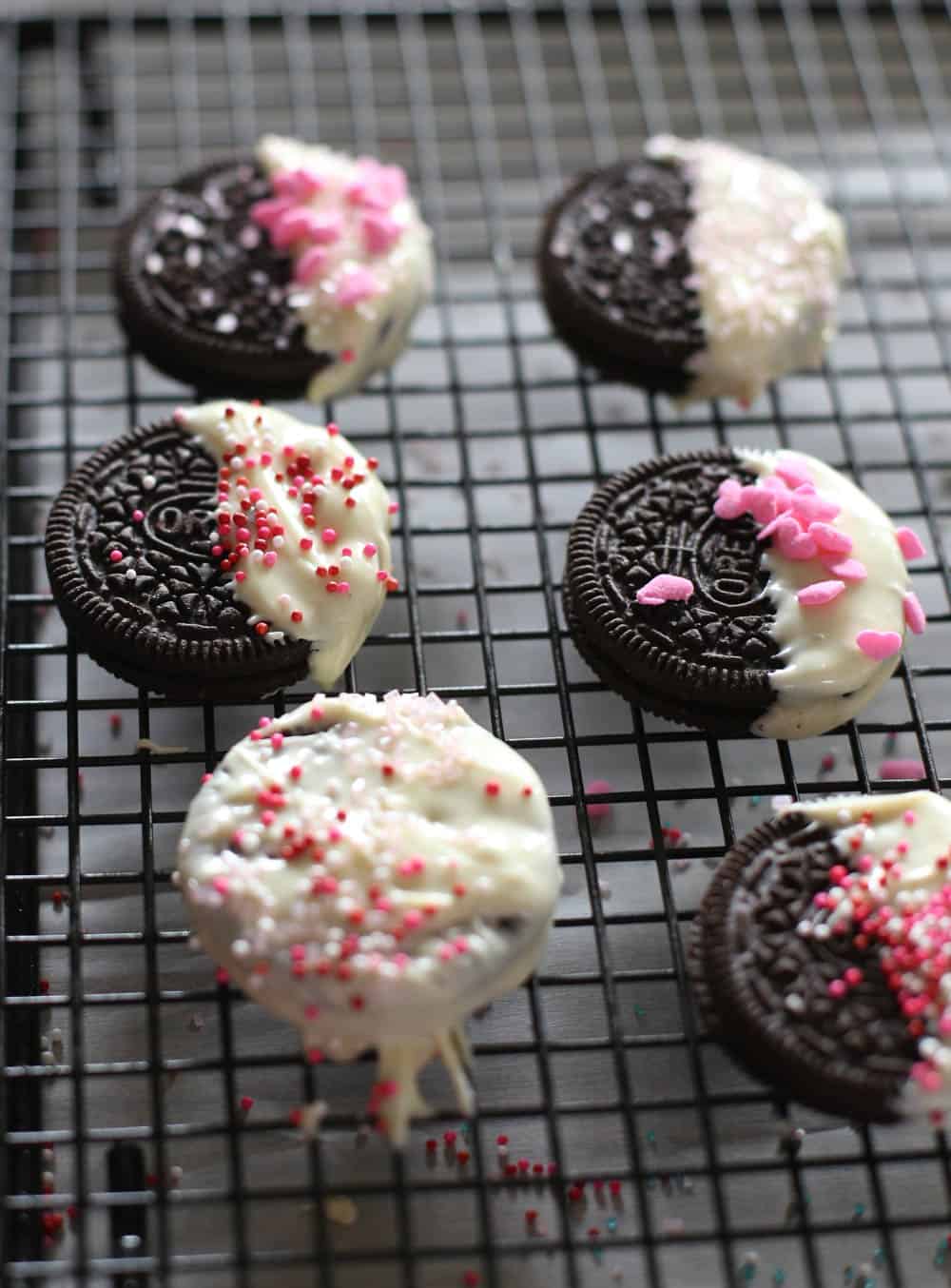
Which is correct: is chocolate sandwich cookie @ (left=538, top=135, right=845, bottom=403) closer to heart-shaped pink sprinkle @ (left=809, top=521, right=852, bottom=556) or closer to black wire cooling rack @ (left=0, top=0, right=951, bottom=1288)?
black wire cooling rack @ (left=0, top=0, right=951, bottom=1288)

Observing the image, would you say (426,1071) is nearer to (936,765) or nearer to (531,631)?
(531,631)

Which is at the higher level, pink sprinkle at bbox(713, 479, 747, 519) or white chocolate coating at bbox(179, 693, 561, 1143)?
pink sprinkle at bbox(713, 479, 747, 519)

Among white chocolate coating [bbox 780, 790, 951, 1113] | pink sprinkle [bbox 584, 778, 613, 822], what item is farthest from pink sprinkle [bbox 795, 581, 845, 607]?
pink sprinkle [bbox 584, 778, 613, 822]

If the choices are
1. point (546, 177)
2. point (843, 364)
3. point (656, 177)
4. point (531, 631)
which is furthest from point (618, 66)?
point (531, 631)

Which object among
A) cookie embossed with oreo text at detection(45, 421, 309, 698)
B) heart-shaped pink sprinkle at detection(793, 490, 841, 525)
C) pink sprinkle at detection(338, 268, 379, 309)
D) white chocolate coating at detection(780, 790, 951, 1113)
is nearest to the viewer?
white chocolate coating at detection(780, 790, 951, 1113)

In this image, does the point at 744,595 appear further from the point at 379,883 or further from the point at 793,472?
the point at 379,883

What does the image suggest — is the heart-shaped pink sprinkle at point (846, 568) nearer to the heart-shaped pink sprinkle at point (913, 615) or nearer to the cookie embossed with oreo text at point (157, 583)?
the heart-shaped pink sprinkle at point (913, 615)
